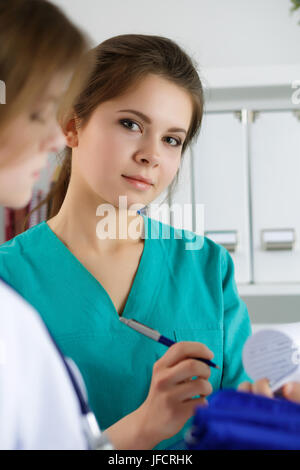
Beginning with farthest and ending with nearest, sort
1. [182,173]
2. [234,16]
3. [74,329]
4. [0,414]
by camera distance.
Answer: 1. [234,16]
2. [182,173]
3. [74,329]
4. [0,414]

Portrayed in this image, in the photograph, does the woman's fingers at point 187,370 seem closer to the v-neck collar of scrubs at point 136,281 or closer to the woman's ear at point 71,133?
the v-neck collar of scrubs at point 136,281

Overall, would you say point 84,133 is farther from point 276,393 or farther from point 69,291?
point 276,393

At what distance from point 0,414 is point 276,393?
0.26m

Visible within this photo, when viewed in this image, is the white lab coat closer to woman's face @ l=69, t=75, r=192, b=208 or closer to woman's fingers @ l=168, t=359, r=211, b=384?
woman's fingers @ l=168, t=359, r=211, b=384

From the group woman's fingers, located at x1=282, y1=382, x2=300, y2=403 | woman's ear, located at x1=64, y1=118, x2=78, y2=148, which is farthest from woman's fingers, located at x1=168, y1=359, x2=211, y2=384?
woman's ear, located at x1=64, y1=118, x2=78, y2=148

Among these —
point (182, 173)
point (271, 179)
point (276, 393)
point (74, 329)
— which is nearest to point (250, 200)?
point (271, 179)

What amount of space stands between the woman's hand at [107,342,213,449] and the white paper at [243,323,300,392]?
0.26 feet

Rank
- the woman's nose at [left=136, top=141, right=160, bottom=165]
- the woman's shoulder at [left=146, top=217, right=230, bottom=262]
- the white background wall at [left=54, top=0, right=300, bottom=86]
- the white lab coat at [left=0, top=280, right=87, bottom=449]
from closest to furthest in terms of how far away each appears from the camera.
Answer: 1. the white lab coat at [left=0, top=280, right=87, bottom=449]
2. the woman's nose at [left=136, top=141, right=160, bottom=165]
3. the woman's shoulder at [left=146, top=217, right=230, bottom=262]
4. the white background wall at [left=54, top=0, right=300, bottom=86]

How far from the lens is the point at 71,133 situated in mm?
756

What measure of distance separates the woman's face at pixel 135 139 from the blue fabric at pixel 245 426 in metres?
0.39

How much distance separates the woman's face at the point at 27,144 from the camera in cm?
38

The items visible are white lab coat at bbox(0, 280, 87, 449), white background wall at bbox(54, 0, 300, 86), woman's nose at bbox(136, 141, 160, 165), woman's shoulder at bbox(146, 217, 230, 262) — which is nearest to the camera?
white lab coat at bbox(0, 280, 87, 449)

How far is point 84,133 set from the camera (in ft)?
2.38

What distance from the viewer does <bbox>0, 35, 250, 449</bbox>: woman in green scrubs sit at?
684 millimetres
